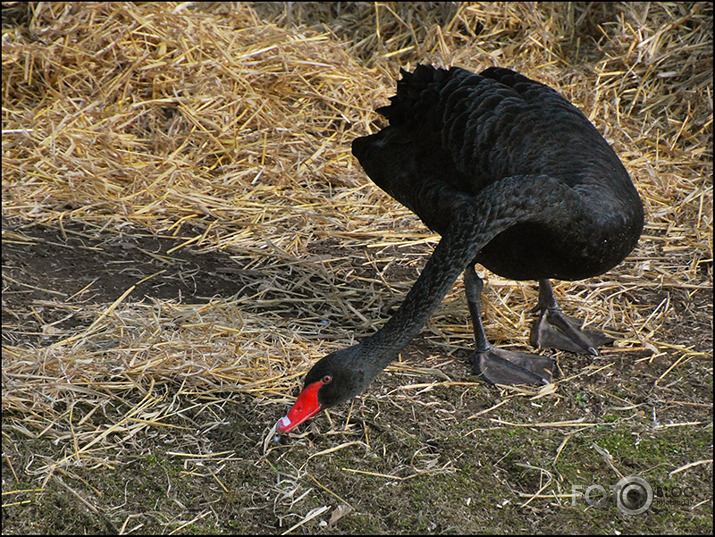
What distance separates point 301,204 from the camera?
635cm

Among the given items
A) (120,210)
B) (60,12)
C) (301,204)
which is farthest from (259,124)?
(60,12)

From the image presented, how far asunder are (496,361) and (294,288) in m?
1.40

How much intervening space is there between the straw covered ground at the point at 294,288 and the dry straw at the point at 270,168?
0.8 inches

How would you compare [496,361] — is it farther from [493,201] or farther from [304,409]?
[304,409]

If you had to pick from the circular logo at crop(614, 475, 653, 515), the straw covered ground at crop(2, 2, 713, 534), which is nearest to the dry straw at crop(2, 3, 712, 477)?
the straw covered ground at crop(2, 2, 713, 534)

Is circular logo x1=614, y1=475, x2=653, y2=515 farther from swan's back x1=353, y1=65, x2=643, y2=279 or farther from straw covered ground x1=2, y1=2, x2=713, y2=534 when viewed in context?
swan's back x1=353, y1=65, x2=643, y2=279

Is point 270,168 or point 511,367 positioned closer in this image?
point 511,367

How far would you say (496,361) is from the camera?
4.69 m

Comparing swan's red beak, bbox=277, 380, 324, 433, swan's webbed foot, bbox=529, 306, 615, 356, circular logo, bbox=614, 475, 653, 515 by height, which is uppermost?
swan's red beak, bbox=277, 380, 324, 433

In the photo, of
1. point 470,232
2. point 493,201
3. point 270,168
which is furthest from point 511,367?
point 270,168

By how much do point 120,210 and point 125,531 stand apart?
3091 mm

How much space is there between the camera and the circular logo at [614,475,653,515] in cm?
367

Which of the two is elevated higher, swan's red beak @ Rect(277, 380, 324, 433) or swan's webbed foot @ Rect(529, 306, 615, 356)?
swan's red beak @ Rect(277, 380, 324, 433)

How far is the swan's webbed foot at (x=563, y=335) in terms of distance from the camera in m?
4.85
